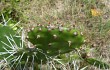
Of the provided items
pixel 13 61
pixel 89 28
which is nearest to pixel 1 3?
pixel 89 28

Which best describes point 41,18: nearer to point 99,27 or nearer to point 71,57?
point 99,27

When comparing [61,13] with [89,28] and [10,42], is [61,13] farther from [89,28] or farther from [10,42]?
[10,42]

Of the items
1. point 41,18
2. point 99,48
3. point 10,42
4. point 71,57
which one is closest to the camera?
point 10,42

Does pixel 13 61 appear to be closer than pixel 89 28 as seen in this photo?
Yes

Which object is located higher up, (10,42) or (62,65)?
(10,42)

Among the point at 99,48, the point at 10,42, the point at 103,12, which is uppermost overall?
the point at 10,42

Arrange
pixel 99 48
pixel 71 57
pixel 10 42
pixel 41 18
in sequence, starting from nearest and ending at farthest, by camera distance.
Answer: pixel 10 42, pixel 71 57, pixel 99 48, pixel 41 18
